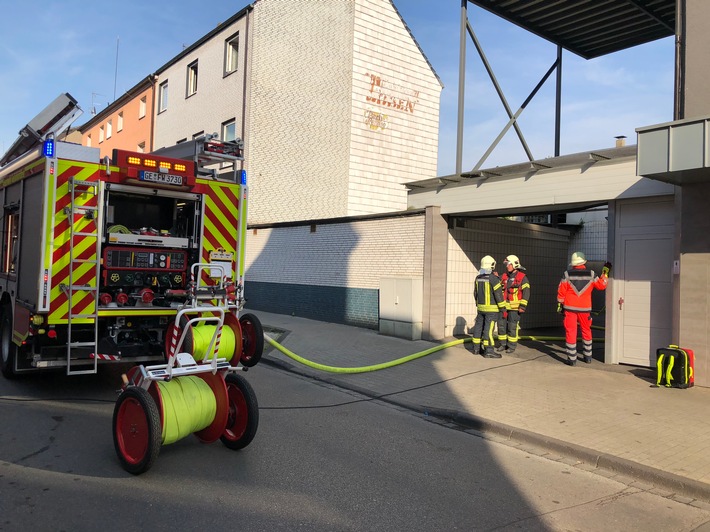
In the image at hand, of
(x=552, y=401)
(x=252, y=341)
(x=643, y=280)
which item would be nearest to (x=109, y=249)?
(x=252, y=341)

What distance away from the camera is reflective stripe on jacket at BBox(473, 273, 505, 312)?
9.98m

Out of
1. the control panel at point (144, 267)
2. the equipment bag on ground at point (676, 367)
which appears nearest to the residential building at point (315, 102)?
the control panel at point (144, 267)

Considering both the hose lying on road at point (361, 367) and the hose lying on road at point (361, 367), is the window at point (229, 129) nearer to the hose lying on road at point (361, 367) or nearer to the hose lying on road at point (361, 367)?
the hose lying on road at point (361, 367)

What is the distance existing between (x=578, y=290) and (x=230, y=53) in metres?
15.8

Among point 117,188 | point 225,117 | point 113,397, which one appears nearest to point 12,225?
point 117,188

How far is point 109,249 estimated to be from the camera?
689 centimetres

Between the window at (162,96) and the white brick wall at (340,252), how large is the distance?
11.0 meters

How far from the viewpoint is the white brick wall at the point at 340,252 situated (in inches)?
478

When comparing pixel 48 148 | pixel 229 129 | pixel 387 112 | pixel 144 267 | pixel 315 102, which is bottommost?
pixel 144 267

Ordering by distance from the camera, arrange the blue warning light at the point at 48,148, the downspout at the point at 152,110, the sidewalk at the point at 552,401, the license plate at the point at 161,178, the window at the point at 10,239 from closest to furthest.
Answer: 1. the sidewalk at the point at 552,401
2. the blue warning light at the point at 48,148
3. the license plate at the point at 161,178
4. the window at the point at 10,239
5. the downspout at the point at 152,110

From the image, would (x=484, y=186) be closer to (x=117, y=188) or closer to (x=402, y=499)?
(x=117, y=188)

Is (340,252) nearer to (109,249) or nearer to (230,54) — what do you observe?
(109,249)

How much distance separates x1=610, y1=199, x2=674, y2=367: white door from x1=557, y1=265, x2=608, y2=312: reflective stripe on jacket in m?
0.45

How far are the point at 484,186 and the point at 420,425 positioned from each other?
574 centimetres
